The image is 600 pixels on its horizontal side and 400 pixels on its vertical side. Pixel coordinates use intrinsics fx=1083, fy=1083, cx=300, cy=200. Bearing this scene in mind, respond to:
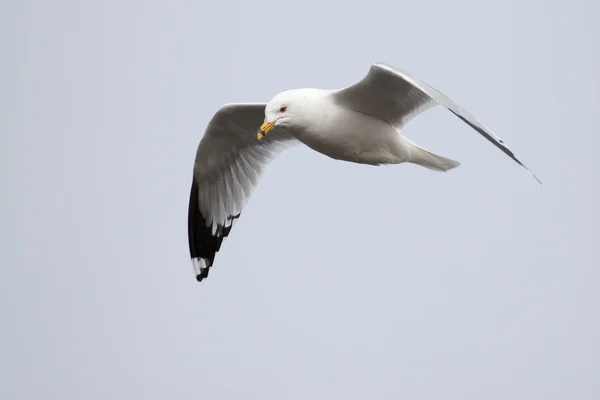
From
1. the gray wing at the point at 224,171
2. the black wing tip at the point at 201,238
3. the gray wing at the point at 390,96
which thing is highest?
the gray wing at the point at 390,96

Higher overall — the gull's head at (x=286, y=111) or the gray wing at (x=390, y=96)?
the gray wing at (x=390, y=96)

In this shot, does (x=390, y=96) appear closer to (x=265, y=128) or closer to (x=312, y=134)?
(x=312, y=134)

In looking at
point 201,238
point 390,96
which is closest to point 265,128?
point 390,96

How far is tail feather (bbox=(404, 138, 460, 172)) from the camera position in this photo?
7.34 metres

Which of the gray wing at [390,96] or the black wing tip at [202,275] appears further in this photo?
the black wing tip at [202,275]

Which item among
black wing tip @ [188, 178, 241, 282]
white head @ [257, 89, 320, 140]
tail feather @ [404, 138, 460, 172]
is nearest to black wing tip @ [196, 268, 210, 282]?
black wing tip @ [188, 178, 241, 282]

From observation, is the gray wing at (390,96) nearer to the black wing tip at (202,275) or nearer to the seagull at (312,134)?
the seagull at (312,134)

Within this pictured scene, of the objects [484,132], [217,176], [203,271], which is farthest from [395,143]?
[203,271]

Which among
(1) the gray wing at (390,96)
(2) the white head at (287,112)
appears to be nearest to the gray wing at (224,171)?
(1) the gray wing at (390,96)

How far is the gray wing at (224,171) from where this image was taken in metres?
8.23

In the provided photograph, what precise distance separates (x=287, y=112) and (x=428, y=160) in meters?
1.24

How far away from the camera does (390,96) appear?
711 cm

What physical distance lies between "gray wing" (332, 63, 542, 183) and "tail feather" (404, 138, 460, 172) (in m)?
0.22

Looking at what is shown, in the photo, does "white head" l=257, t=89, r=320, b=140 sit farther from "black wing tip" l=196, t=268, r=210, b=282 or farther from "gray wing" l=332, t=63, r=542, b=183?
"black wing tip" l=196, t=268, r=210, b=282
